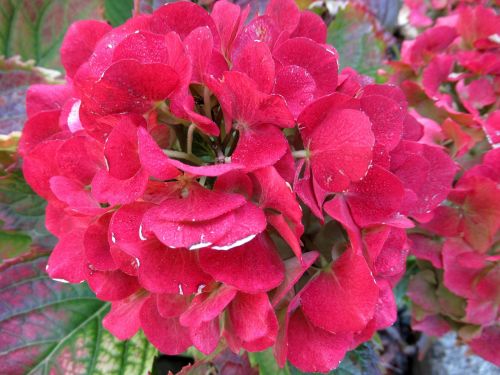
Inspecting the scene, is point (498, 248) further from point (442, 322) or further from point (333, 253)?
point (333, 253)

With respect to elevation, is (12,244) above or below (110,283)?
below

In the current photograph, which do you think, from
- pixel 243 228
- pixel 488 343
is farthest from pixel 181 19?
pixel 488 343

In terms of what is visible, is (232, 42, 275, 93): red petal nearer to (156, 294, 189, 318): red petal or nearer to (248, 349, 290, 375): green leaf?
(156, 294, 189, 318): red petal

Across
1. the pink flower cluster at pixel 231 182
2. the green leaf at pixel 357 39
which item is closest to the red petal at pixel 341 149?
the pink flower cluster at pixel 231 182

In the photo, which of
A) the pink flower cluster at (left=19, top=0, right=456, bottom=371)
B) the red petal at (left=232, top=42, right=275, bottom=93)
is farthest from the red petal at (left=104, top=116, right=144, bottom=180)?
the red petal at (left=232, top=42, right=275, bottom=93)

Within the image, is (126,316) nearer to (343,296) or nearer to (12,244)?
(343,296)

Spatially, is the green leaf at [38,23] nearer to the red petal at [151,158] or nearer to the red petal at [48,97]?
the red petal at [48,97]
